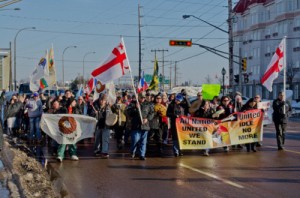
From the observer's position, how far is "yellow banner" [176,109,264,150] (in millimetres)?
13523

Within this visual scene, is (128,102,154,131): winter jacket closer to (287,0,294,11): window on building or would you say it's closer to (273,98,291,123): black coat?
(273,98,291,123): black coat

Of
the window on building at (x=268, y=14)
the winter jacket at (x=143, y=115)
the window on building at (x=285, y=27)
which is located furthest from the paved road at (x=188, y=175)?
the window on building at (x=268, y=14)

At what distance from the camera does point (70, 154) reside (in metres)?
13.2

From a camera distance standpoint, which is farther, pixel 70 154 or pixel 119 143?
pixel 119 143

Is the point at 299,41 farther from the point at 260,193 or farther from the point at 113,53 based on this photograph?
the point at 260,193

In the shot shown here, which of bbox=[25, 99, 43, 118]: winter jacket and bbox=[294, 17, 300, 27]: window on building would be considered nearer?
bbox=[25, 99, 43, 118]: winter jacket

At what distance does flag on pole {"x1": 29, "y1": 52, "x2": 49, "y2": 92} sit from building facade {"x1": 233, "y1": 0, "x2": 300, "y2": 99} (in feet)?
121

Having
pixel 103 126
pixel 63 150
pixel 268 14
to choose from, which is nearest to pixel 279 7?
pixel 268 14

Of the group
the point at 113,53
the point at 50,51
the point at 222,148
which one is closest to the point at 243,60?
the point at 50,51

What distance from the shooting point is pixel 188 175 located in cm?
1039

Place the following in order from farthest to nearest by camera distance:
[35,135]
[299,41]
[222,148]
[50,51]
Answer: [299,41] → [50,51] → [35,135] → [222,148]

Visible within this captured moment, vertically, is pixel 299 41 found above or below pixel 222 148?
above

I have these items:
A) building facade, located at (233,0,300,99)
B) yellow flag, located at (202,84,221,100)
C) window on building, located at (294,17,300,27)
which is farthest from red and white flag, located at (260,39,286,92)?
window on building, located at (294,17,300,27)

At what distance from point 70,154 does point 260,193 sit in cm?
620
